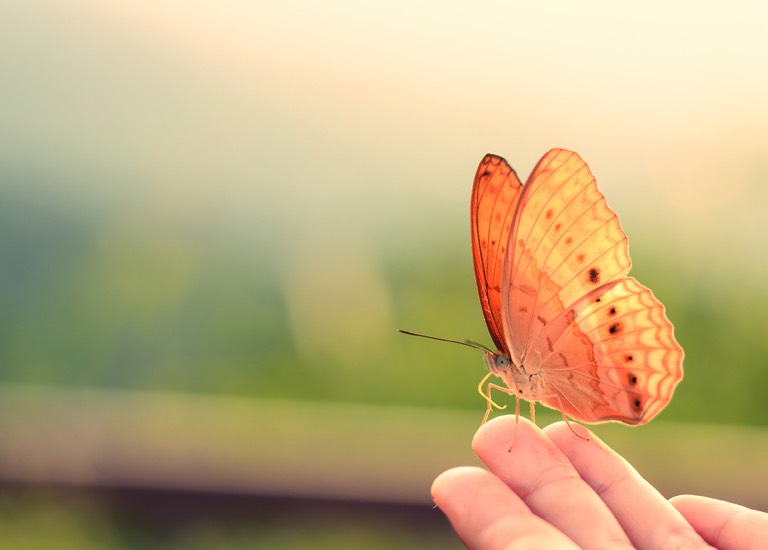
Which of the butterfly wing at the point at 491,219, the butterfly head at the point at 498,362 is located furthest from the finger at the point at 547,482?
the butterfly wing at the point at 491,219

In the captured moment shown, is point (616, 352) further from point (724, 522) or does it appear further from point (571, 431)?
point (724, 522)

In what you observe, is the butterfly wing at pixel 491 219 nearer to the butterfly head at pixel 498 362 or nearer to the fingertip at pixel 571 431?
the butterfly head at pixel 498 362

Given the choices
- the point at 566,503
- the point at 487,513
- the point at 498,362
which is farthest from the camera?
the point at 498,362

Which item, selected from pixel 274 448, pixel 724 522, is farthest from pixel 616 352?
pixel 274 448

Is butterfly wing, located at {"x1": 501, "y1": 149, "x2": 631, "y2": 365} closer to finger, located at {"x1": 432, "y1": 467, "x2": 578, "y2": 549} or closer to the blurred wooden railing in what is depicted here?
finger, located at {"x1": 432, "y1": 467, "x2": 578, "y2": 549}

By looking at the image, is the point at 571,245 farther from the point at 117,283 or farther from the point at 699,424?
the point at 117,283

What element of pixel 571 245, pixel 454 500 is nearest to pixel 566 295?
pixel 571 245

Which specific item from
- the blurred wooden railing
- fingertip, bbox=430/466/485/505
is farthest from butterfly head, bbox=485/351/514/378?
the blurred wooden railing
